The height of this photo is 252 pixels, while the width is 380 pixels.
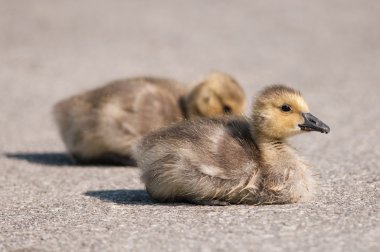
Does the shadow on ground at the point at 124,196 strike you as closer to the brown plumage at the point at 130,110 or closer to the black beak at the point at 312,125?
the black beak at the point at 312,125

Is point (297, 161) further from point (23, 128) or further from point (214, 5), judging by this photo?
point (214, 5)

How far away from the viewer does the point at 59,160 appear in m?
8.98

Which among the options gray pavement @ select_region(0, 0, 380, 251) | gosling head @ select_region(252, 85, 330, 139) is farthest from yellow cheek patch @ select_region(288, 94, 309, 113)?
gray pavement @ select_region(0, 0, 380, 251)

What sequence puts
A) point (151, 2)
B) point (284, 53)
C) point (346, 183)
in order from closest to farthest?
point (346, 183) < point (284, 53) < point (151, 2)

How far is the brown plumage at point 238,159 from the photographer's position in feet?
19.1

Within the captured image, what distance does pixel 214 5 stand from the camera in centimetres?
1892

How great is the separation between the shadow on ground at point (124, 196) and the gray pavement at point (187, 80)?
0.4 inches

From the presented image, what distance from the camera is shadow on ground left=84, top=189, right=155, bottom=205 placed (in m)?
6.31

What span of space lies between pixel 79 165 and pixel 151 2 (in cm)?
1065

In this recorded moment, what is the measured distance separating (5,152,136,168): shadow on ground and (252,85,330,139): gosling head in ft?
9.21

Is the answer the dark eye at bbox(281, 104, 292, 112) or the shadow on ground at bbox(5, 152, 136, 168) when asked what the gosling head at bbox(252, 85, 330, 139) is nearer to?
the dark eye at bbox(281, 104, 292, 112)

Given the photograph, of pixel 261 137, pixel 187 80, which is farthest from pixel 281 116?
pixel 187 80

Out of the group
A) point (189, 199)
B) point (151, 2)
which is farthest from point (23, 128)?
point (151, 2)

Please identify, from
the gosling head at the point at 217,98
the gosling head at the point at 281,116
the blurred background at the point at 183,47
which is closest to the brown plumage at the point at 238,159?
the gosling head at the point at 281,116
